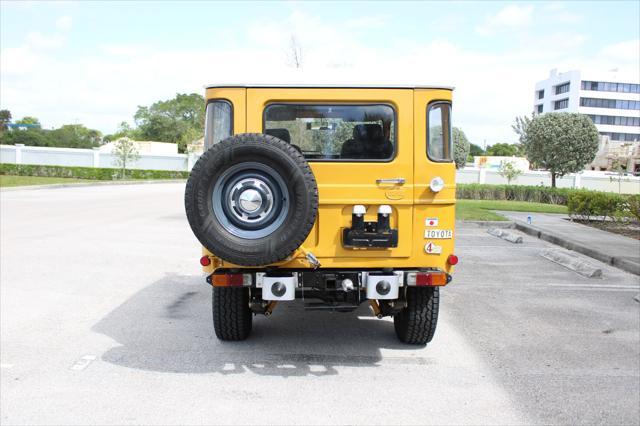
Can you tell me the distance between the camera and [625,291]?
352 inches

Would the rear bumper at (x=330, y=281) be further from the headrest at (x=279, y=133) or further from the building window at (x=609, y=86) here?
the building window at (x=609, y=86)

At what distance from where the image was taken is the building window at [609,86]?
101m

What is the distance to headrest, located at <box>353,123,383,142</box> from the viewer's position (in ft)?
17.8

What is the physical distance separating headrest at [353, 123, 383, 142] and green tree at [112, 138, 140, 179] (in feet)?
136

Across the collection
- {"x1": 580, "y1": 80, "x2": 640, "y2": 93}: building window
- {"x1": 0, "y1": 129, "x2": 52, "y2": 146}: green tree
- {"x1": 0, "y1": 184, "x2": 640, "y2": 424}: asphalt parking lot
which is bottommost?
{"x1": 0, "y1": 184, "x2": 640, "y2": 424}: asphalt parking lot

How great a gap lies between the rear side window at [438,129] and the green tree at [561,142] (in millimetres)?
33013

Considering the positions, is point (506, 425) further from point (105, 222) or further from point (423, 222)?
point (105, 222)

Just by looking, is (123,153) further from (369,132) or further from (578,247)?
(369,132)

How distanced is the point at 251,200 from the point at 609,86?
10912 centimetres

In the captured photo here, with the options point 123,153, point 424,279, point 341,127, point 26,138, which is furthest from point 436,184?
point 26,138

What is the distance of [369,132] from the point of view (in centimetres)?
544

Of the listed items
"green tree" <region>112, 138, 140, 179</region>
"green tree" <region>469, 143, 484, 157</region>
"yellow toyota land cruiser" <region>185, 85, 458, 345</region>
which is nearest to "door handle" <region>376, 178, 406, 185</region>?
"yellow toyota land cruiser" <region>185, 85, 458, 345</region>

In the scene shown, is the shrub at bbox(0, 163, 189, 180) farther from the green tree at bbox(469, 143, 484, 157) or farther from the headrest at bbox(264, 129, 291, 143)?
the green tree at bbox(469, 143, 484, 157)

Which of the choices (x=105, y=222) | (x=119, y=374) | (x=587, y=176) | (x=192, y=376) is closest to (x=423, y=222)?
(x=192, y=376)
